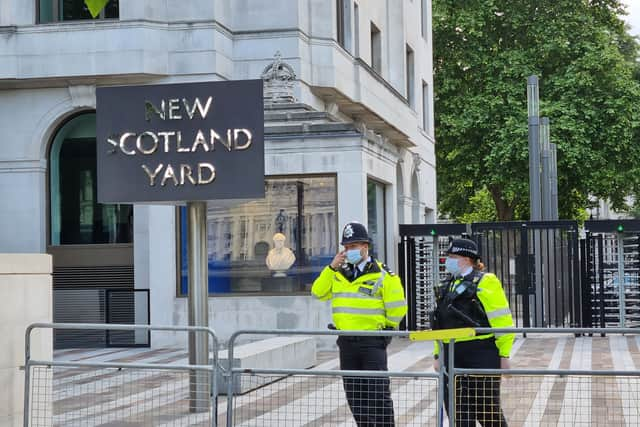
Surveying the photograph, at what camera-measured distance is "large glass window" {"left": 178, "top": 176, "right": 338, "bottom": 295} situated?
22375mm

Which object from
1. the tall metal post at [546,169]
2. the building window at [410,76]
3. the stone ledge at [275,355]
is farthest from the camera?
the building window at [410,76]

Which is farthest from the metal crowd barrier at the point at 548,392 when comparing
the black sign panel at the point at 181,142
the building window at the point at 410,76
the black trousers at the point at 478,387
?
the building window at the point at 410,76

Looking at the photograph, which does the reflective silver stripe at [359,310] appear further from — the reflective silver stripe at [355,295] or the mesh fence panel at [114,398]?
the mesh fence panel at [114,398]

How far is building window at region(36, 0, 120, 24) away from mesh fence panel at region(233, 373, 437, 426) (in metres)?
16.8

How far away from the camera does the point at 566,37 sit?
151ft

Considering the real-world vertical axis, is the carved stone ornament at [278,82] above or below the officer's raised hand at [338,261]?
above

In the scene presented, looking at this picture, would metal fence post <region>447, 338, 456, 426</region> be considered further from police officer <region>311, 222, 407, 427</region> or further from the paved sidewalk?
police officer <region>311, 222, 407, 427</region>

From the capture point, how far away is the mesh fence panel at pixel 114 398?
10148mm

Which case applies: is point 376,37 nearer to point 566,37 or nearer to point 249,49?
point 249,49

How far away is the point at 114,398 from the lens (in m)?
10.6

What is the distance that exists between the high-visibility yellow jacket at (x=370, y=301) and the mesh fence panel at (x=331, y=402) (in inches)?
18.5

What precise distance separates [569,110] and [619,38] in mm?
10132

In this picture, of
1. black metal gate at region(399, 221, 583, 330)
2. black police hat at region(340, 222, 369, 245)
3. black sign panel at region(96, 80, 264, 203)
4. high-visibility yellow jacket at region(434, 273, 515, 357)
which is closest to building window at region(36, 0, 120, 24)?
black metal gate at region(399, 221, 583, 330)

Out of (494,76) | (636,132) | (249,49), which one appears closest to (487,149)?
(494,76)
